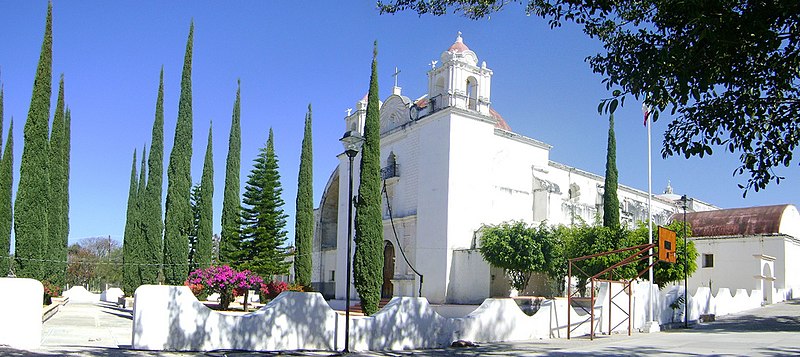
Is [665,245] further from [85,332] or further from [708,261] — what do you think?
[708,261]

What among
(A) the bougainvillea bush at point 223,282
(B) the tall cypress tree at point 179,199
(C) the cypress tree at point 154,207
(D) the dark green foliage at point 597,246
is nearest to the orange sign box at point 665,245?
(D) the dark green foliage at point 597,246

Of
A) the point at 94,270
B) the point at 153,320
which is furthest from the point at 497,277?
the point at 94,270

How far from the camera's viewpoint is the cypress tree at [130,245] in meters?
33.5

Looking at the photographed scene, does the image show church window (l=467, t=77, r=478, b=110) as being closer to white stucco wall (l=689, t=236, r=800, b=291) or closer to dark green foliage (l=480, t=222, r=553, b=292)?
dark green foliage (l=480, t=222, r=553, b=292)

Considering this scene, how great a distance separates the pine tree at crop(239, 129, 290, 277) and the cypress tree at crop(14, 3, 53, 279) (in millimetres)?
12747

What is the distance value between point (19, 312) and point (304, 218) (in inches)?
922

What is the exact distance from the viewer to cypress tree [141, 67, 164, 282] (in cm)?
3050

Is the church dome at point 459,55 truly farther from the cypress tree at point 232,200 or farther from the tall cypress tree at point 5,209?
the tall cypress tree at point 5,209

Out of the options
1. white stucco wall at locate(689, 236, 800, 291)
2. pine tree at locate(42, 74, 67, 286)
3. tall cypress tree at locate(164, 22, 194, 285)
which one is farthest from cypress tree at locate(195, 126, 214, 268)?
white stucco wall at locate(689, 236, 800, 291)

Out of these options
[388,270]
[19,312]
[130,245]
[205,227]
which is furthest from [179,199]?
[19,312]

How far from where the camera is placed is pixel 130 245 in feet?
116

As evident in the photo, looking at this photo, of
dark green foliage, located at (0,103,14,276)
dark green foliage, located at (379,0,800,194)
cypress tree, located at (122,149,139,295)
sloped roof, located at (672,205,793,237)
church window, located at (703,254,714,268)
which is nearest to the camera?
dark green foliage, located at (379,0,800,194)

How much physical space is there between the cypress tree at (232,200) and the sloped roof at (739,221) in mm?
23527

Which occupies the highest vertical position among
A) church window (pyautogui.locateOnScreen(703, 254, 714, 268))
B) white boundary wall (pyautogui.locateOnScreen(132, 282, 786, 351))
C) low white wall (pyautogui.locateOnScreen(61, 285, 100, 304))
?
church window (pyautogui.locateOnScreen(703, 254, 714, 268))
